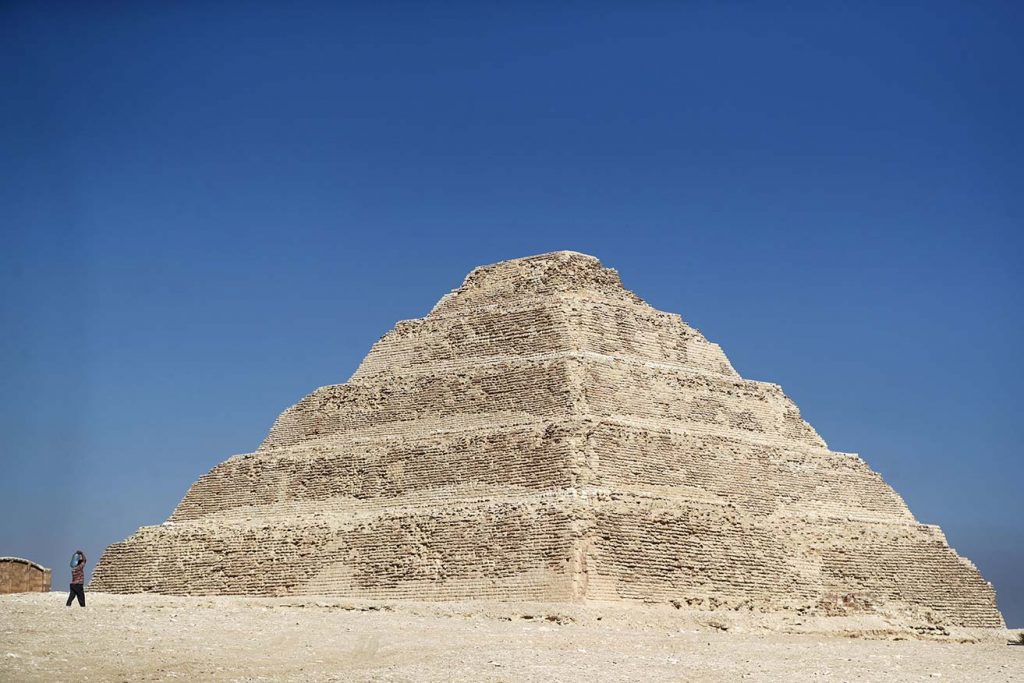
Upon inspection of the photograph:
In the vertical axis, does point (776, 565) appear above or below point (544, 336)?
below

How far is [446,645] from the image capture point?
83.0ft

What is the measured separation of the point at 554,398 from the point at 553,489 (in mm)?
4161

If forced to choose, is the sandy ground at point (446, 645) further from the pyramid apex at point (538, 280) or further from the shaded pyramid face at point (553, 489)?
the pyramid apex at point (538, 280)

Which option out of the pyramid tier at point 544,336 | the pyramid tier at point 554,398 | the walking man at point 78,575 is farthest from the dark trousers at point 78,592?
the pyramid tier at point 544,336

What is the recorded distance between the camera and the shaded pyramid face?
34.6 metres

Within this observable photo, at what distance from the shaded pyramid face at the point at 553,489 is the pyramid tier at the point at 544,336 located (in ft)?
0.25

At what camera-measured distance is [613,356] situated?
1652 inches

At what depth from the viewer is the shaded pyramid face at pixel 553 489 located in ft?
113

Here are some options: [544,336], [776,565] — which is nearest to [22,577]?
[544,336]

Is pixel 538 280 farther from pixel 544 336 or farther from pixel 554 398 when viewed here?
pixel 554 398

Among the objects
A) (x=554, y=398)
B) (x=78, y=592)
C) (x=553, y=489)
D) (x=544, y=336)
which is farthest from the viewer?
(x=544, y=336)

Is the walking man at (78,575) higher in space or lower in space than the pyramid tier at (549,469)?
lower

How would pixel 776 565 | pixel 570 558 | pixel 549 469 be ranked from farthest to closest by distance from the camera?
pixel 776 565 → pixel 549 469 → pixel 570 558

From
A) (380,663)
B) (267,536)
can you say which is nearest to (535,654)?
(380,663)
